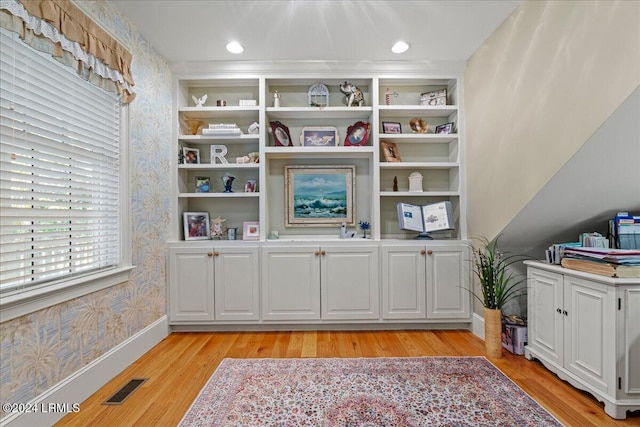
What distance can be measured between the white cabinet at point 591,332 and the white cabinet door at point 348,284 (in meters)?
1.28

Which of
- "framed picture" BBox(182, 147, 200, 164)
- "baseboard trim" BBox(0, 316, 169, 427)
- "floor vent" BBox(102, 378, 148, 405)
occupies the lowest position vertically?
"floor vent" BBox(102, 378, 148, 405)

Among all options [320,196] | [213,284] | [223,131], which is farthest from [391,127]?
[213,284]

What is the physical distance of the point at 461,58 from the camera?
286 cm

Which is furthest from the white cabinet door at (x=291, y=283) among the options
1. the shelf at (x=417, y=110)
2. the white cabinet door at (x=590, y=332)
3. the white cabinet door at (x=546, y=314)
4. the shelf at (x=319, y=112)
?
the white cabinet door at (x=590, y=332)

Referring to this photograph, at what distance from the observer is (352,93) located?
3.02 metres

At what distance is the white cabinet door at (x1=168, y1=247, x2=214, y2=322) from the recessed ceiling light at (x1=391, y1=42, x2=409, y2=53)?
2.53m

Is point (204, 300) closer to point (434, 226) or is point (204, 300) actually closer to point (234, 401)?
point (234, 401)

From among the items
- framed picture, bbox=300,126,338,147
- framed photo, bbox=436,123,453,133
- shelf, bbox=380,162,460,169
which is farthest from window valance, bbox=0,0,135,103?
framed photo, bbox=436,123,453,133

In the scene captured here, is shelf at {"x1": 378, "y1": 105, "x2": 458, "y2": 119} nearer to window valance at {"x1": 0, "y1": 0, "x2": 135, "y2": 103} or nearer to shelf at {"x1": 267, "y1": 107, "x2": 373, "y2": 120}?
shelf at {"x1": 267, "y1": 107, "x2": 373, "y2": 120}

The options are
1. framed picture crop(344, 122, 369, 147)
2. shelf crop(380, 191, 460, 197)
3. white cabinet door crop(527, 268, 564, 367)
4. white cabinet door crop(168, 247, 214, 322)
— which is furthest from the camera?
framed picture crop(344, 122, 369, 147)

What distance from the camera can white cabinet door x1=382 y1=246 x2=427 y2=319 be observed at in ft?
9.29

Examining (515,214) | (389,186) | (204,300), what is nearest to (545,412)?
(515,214)

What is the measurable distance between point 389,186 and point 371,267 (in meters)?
0.95

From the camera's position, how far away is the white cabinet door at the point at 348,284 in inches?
111
